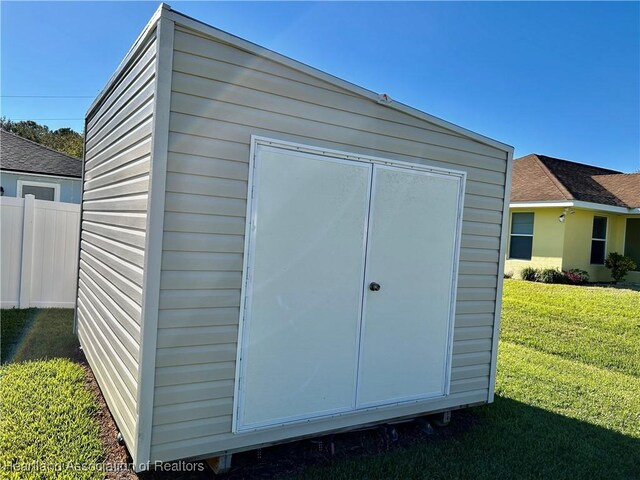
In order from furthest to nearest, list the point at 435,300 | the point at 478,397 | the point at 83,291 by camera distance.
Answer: the point at 83,291, the point at 478,397, the point at 435,300

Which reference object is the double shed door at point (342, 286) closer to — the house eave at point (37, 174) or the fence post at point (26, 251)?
the fence post at point (26, 251)

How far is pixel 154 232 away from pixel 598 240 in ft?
47.8

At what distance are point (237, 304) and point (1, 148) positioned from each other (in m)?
13.7

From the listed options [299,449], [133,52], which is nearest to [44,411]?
[299,449]

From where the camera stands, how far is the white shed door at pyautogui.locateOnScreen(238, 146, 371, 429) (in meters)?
2.68

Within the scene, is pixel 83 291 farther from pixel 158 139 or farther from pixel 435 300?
pixel 435 300

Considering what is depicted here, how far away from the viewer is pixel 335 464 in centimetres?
295

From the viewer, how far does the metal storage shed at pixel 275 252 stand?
238 cm

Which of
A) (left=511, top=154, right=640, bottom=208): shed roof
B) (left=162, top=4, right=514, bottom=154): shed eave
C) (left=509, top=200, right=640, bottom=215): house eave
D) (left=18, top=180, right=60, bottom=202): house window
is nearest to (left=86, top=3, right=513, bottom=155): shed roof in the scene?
(left=162, top=4, right=514, bottom=154): shed eave

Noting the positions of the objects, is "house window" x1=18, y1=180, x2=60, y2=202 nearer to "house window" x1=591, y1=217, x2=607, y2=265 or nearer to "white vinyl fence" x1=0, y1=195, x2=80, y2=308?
A: "white vinyl fence" x1=0, y1=195, x2=80, y2=308

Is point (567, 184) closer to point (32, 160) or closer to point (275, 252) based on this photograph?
point (275, 252)

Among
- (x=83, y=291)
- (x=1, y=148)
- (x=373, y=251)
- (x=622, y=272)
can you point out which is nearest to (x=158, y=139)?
(x=373, y=251)

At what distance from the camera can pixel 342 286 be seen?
3.02 m

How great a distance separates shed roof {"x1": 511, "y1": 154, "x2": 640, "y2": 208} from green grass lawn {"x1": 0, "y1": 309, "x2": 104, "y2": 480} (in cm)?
1257
